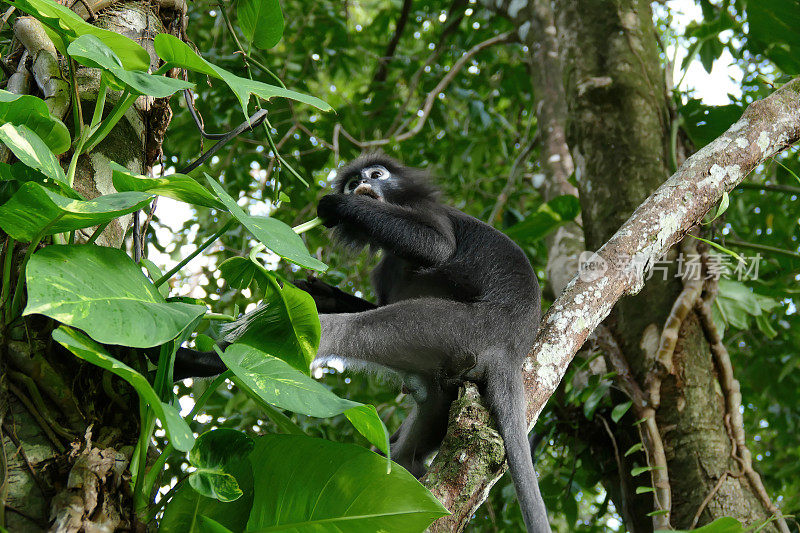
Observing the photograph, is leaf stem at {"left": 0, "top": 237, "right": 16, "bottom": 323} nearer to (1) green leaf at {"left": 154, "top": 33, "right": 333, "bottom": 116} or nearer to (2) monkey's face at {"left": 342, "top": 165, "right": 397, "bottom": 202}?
(1) green leaf at {"left": 154, "top": 33, "right": 333, "bottom": 116}

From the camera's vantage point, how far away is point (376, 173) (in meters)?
3.02

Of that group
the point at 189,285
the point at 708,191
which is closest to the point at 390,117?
the point at 189,285

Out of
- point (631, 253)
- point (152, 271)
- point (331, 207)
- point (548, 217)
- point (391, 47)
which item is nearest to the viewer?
point (152, 271)

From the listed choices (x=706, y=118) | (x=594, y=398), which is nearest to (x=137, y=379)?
(x=594, y=398)

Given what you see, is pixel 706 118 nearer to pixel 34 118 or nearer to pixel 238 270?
pixel 238 270

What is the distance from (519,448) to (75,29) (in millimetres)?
1357

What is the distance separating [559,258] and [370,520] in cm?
251

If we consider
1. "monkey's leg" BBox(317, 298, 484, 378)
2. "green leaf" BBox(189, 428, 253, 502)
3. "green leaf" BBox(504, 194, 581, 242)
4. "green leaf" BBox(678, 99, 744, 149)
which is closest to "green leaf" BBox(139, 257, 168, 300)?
"green leaf" BBox(189, 428, 253, 502)

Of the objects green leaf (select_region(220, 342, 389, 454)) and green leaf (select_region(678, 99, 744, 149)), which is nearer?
green leaf (select_region(220, 342, 389, 454))

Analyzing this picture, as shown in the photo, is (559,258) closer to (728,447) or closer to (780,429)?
(728,447)

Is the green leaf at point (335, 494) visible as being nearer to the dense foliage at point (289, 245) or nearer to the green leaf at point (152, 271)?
the dense foliage at point (289, 245)

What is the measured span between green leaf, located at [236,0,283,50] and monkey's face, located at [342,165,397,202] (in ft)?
3.65

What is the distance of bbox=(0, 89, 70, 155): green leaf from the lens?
1.17m

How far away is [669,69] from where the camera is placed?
124 inches
